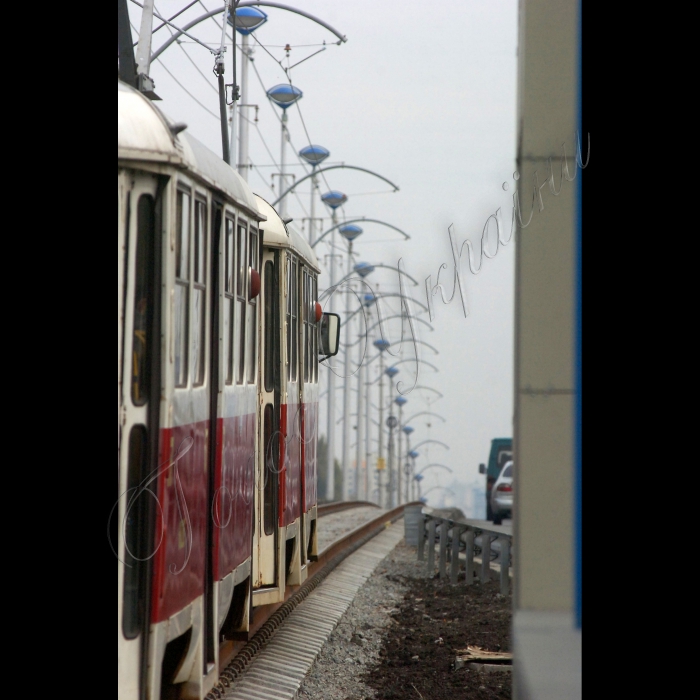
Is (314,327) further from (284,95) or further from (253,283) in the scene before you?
(253,283)

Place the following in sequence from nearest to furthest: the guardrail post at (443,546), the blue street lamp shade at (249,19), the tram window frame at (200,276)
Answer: the tram window frame at (200,276)
the blue street lamp shade at (249,19)
the guardrail post at (443,546)

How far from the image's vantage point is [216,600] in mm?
5277

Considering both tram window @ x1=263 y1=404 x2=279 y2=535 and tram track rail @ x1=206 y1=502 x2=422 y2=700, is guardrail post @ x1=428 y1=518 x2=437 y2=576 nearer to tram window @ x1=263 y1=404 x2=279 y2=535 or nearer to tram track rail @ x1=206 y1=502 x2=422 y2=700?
tram track rail @ x1=206 y1=502 x2=422 y2=700

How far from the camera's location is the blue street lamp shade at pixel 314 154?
8.57 metres

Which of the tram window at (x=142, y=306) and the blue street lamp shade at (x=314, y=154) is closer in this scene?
the tram window at (x=142, y=306)

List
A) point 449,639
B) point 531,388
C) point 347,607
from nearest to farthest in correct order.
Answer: point 531,388 → point 449,639 → point 347,607

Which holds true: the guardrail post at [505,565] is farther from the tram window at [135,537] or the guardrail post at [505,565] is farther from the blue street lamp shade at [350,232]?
the tram window at [135,537]

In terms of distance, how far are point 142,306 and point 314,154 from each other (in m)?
4.93

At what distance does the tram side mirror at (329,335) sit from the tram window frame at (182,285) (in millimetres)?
4378

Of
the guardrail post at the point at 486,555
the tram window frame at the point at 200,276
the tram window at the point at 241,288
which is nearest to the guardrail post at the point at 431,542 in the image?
the guardrail post at the point at 486,555
